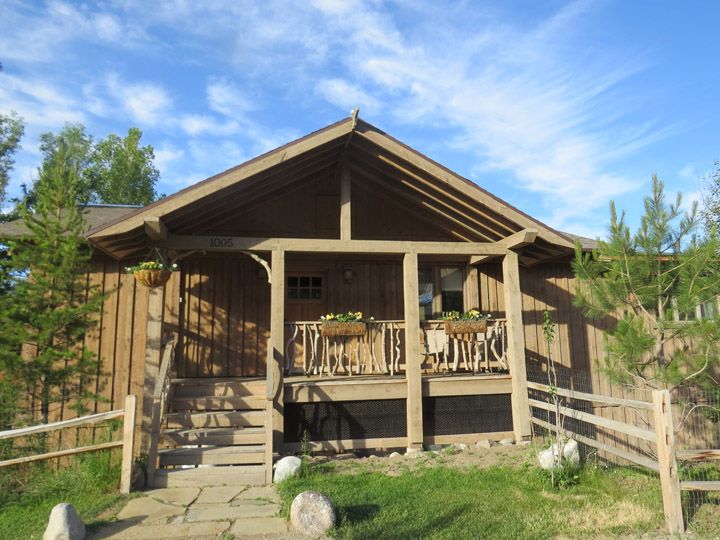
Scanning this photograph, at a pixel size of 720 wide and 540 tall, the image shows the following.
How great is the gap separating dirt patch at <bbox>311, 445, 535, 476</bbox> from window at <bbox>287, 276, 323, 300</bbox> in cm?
325

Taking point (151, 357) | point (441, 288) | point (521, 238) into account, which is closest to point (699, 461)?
point (521, 238)

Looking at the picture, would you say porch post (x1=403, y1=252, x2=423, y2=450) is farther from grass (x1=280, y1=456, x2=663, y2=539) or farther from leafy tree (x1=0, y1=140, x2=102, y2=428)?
leafy tree (x1=0, y1=140, x2=102, y2=428)

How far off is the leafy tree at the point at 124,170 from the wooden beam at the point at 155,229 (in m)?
24.4

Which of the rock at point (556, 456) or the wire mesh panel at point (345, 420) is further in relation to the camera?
the wire mesh panel at point (345, 420)

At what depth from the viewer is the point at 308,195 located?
9414 mm

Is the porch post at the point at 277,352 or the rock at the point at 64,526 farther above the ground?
the porch post at the point at 277,352

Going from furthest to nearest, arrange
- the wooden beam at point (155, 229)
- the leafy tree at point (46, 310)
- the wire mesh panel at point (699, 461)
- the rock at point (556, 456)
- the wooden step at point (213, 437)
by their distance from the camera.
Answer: the wooden step at point (213, 437) < the wooden beam at point (155, 229) < the leafy tree at point (46, 310) < the rock at point (556, 456) < the wire mesh panel at point (699, 461)

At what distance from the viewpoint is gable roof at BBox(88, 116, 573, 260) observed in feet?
22.6

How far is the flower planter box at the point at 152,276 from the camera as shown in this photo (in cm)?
677

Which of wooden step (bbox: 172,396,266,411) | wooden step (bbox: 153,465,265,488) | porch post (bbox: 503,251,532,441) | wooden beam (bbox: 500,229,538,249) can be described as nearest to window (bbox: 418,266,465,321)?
porch post (bbox: 503,251,532,441)

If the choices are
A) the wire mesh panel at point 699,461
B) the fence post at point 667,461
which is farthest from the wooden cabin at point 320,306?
the fence post at point 667,461

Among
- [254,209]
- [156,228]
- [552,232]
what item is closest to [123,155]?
[254,209]

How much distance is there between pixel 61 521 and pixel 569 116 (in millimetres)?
13139

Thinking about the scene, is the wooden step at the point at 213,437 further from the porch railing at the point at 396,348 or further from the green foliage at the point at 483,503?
the porch railing at the point at 396,348
